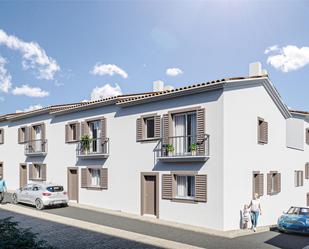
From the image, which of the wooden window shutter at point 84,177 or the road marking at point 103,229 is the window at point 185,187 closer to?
the road marking at point 103,229

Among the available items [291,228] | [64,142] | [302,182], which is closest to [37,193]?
[64,142]

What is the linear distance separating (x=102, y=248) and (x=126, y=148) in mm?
8184

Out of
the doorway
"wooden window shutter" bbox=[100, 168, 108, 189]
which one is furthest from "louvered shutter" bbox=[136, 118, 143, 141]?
"wooden window shutter" bbox=[100, 168, 108, 189]

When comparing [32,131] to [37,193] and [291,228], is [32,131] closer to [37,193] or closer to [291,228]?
[37,193]

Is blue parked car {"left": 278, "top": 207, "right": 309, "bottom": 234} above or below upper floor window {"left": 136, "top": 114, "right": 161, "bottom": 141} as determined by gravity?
below


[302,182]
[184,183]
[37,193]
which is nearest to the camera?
[184,183]

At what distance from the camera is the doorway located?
17547mm

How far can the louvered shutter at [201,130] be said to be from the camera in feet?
50.1

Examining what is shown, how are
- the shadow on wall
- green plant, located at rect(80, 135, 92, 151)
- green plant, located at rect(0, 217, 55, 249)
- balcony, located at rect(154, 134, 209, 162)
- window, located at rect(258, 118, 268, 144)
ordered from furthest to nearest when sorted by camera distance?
green plant, located at rect(80, 135, 92, 151), window, located at rect(258, 118, 268, 144), balcony, located at rect(154, 134, 209, 162), the shadow on wall, green plant, located at rect(0, 217, 55, 249)

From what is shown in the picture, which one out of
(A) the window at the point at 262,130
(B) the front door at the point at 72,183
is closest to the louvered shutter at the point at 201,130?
(A) the window at the point at 262,130

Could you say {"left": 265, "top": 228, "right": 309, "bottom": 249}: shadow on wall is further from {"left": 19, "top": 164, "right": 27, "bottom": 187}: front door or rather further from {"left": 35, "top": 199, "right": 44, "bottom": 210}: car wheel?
A: {"left": 19, "top": 164, "right": 27, "bottom": 187}: front door

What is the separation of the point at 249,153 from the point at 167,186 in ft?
14.3

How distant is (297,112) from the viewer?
83.4 ft

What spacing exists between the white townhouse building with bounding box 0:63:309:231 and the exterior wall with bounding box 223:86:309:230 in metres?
0.05
